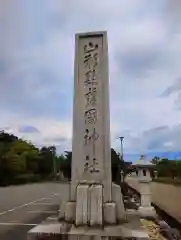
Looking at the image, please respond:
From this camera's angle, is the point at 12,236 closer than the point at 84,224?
No

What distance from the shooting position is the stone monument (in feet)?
16.1

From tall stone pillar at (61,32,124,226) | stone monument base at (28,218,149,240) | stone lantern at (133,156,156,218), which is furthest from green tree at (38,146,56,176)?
stone monument base at (28,218,149,240)

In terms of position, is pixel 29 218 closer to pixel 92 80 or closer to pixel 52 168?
pixel 92 80

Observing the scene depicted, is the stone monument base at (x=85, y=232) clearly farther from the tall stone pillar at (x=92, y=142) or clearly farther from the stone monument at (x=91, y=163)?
the tall stone pillar at (x=92, y=142)

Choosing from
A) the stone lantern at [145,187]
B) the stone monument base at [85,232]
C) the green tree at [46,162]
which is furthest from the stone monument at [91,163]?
the green tree at [46,162]

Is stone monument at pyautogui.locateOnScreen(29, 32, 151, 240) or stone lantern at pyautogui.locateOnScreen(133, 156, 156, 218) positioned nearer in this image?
stone monument at pyautogui.locateOnScreen(29, 32, 151, 240)

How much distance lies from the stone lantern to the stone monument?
442cm

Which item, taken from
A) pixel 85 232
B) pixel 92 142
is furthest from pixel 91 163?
pixel 85 232

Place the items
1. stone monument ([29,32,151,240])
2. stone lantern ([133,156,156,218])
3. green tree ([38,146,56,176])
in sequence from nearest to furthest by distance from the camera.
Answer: stone monument ([29,32,151,240]) < stone lantern ([133,156,156,218]) < green tree ([38,146,56,176])

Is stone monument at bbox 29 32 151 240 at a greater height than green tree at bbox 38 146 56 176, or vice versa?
green tree at bbox 38 146 56 176

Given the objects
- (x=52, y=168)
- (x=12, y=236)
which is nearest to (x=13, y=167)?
(x=52, y=168)

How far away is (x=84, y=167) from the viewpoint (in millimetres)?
5508

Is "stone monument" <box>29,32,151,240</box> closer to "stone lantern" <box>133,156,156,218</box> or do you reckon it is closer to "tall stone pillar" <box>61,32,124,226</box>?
"tall stone pillar" <box>61,32,124,226</box>

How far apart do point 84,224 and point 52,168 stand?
6249 centimetres
